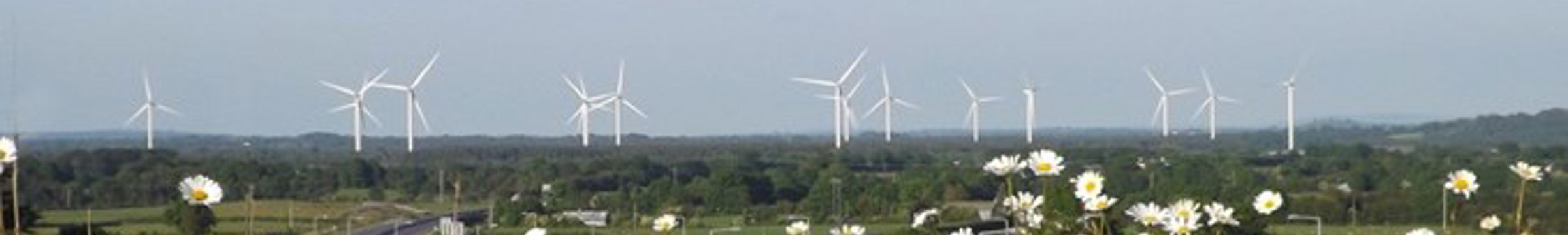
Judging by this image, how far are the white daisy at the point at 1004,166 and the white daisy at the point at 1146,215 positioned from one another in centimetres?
30

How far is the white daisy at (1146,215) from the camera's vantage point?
20.1 feet

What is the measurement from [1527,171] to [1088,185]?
103 centimetres

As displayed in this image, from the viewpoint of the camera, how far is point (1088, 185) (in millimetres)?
6297

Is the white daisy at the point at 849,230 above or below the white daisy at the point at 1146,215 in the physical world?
below

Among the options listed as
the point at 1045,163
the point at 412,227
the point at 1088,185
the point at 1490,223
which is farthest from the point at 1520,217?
the point at 412,227

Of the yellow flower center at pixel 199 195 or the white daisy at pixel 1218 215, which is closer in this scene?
the yellow flower center at pixel 199 195

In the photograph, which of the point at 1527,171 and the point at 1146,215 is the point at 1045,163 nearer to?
the point at 1146,215

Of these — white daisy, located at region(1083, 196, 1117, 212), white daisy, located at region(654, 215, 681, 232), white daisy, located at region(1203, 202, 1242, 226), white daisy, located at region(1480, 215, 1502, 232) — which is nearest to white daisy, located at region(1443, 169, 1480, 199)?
white daisy, located at region(1480, 215, 1502, 232)

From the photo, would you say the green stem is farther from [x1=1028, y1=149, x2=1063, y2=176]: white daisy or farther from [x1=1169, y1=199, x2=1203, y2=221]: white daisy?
[x1=1028, y1=149, x2=1063, y2=176]: white daisy

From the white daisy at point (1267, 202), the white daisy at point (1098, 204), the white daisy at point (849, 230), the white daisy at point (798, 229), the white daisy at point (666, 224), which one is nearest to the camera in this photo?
the white daisy at point (1098, 204)

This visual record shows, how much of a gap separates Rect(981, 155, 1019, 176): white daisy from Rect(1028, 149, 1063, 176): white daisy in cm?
4

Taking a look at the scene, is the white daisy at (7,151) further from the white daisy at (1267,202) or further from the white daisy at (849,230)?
the white daisy at (1267,202)

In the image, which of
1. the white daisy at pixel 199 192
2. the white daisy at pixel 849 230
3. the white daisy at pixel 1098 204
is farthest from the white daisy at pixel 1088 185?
the white daisy at pixel 199 192

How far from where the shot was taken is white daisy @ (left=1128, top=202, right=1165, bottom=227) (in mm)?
6117
